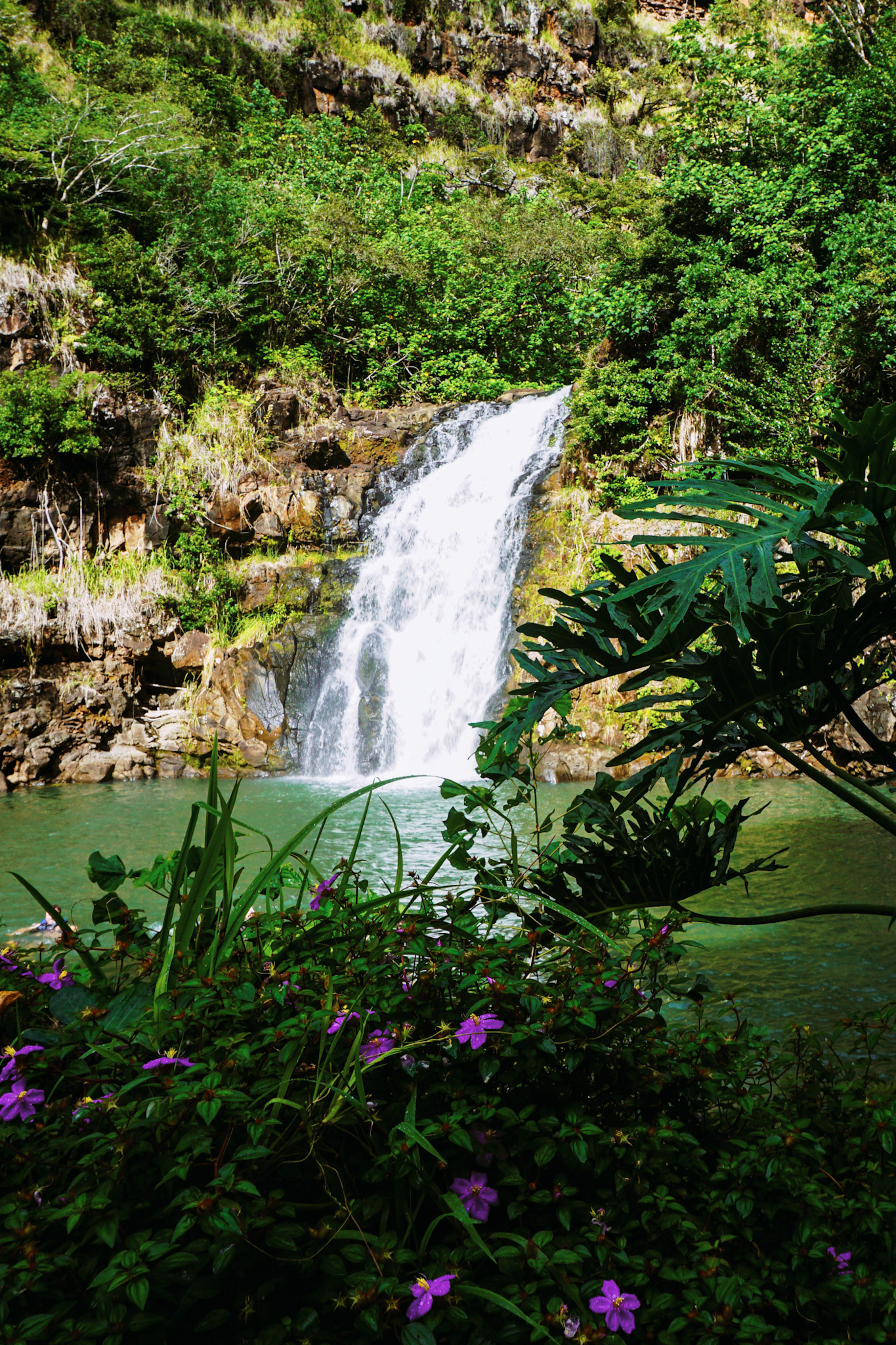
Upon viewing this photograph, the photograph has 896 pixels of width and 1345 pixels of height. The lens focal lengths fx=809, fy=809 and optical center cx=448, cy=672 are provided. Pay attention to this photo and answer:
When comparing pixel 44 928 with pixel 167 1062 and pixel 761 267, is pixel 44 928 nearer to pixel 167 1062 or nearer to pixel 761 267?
pixel 167 1062

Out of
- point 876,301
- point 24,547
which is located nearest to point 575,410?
point 876,301

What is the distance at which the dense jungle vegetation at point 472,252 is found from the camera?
1148 cm

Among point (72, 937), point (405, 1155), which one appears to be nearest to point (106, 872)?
point (72, 937)

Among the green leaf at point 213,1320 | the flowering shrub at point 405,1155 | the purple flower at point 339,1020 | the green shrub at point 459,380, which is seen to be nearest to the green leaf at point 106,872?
the flowering shrub at point 405,1155

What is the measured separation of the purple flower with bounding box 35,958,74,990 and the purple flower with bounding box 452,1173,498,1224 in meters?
0.80

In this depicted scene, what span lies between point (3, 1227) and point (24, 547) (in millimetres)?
11859

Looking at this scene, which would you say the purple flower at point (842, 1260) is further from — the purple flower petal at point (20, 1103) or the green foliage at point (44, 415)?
the green foliage at point (44, 415)

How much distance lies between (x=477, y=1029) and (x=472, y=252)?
20.9 meters

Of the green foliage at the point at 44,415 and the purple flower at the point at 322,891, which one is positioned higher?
the green foliage at the point at 44,415

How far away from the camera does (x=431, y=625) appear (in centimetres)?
1147

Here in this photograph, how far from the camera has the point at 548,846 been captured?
205 centimetres

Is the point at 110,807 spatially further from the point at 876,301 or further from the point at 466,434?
the point at 876,301

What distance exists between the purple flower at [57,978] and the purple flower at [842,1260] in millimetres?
1368

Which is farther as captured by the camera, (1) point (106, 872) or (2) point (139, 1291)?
(1) point (106, 872)
